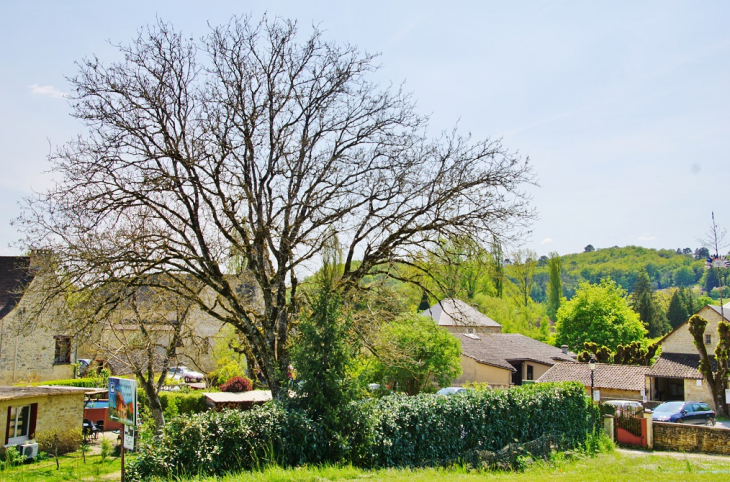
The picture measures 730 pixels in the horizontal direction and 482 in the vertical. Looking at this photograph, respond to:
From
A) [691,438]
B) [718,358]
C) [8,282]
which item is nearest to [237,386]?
[8,282]

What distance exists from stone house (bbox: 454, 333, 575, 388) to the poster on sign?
28.2 meters

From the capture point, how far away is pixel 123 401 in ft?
33.6

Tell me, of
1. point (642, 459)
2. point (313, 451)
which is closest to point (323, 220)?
point (313, 451)

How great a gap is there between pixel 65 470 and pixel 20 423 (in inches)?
171

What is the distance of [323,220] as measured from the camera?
1502 centimetres

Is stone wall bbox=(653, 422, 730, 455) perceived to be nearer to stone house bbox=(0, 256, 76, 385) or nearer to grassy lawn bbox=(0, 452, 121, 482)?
grassy lawn bbox=(0, 452, 121, 482)

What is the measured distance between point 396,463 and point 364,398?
1.65 meters

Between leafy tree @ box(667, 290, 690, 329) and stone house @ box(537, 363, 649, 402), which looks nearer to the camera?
stone house @ box(537, 363, 649, 402)

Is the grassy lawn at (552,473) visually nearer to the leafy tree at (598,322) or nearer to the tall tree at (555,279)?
the leafy tree at (598,322)

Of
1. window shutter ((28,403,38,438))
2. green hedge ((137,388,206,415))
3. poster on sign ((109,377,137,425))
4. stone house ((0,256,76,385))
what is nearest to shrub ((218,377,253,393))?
green hedge ((137,388,206,415))

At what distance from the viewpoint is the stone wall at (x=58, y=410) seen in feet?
68.5

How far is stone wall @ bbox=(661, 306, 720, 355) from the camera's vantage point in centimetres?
3884

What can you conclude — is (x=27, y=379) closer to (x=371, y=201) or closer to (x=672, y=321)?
(x=371, y=201)

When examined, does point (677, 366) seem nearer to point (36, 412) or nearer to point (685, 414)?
point (685, 414)
